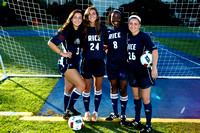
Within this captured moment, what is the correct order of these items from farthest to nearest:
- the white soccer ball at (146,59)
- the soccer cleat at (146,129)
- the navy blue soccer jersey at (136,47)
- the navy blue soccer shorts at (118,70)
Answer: the navy blue soccer shorts at (118,70) < the soccer cleat at (146,129) < the navy blue soccer jersey at (136,47) < the white soccer ball at (146,59)

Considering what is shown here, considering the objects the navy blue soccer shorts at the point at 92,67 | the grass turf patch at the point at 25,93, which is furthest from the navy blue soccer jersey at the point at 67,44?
the grass turf patch at the point at 25,93

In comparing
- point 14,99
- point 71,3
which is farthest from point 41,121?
point 71,3

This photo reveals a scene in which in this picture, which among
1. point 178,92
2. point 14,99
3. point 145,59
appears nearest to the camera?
point 145,59

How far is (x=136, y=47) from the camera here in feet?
8.84

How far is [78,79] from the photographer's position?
2.92 m

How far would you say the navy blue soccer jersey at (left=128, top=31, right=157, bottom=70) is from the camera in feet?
8.76

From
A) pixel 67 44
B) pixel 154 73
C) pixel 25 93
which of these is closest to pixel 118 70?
pixel 154 73

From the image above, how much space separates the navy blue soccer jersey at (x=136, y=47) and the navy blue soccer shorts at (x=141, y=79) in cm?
11

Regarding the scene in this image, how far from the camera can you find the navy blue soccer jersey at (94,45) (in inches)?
113

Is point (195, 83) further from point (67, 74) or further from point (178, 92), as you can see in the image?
point (67, 74)

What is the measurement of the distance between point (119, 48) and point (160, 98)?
7.84ft

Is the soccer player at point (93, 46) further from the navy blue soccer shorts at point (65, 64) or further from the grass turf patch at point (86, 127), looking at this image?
the grass turf patch at point (86, 127)

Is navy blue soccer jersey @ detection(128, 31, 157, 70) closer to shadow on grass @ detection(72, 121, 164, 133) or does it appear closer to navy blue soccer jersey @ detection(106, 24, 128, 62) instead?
navy blue soccer jersey @ detection(106, 24, 128, 62)

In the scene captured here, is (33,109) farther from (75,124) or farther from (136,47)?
(136,47)
